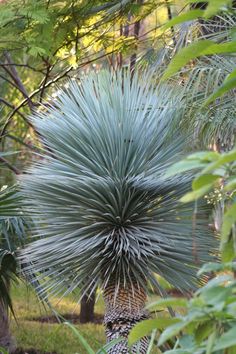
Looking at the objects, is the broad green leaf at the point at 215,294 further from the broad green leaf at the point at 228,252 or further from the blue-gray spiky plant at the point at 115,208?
the blue-gray spiky plant at the point at 115,208

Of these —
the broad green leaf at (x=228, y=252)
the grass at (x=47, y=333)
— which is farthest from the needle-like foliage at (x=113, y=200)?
the broad green leaf at (x=228, y=252)

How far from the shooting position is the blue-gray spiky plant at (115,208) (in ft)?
14.9

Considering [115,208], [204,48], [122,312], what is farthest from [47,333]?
[204,48]

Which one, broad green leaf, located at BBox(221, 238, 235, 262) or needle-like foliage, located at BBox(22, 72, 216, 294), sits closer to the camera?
broad green leaf, located at BBox(221, 238, 235, 262)

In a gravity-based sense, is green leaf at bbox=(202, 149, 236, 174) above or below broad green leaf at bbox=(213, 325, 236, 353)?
above

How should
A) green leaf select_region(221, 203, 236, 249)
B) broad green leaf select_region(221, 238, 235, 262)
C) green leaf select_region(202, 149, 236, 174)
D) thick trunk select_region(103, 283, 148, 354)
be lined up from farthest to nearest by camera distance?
1. thick trunk select_region(103, 283, 148, 354)
2. broad green leaf select_region(221, 238, 235, 262)
3. green leaf select_region(221, 203, 236, 249)
4. green leaf select_region(202, 149, 236, 174)

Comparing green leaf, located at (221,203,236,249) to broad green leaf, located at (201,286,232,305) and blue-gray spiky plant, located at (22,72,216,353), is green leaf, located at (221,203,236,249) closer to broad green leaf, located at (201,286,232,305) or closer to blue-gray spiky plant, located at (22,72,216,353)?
broad green leaf, located at (201,286,232,305)

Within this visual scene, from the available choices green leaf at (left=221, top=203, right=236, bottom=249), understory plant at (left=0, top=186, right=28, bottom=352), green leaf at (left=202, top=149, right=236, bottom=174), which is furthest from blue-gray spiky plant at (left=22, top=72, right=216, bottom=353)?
green leaf at (left=202, top=149, right=236, bottom=174)

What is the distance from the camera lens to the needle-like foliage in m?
4.54

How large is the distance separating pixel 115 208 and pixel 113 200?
0.05 m

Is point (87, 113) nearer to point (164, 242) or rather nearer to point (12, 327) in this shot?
point (164, 242)

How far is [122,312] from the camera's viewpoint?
4.57 metres

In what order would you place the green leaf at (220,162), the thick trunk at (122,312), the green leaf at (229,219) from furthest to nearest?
the thick trunk at (122,312)
the green leaf at (229,219)
the green leaf at (220,162)

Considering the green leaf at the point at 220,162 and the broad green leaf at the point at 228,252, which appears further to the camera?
the broad green leaf at the point at 228,252
